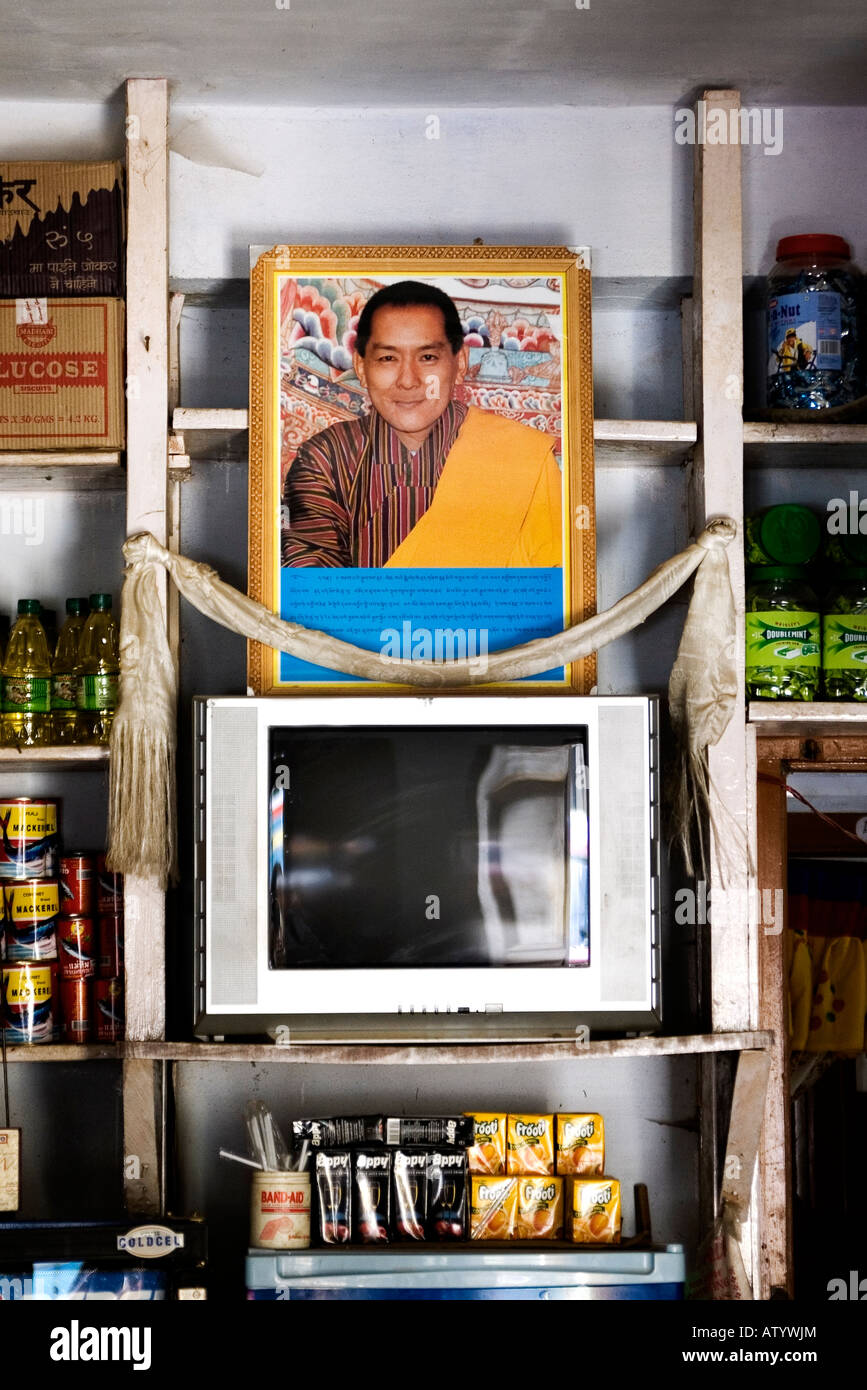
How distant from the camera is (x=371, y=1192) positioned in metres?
2.20

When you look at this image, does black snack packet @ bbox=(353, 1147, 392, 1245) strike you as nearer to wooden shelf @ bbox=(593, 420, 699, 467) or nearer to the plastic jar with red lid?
wooden shelf @ bbox=(593, 420, 699, 467)

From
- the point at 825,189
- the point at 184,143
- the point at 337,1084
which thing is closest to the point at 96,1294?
the point at 337,1084

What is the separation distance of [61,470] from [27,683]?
397 mm

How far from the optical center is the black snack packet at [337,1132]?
224 centimetres

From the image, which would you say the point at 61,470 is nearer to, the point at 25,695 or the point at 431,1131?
the point at 25,695

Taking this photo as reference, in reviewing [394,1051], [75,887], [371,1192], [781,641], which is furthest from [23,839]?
[781,641]

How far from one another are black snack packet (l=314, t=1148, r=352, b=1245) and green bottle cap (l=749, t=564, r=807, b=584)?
1240mm

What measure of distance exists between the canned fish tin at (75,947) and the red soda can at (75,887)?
0.01 metres

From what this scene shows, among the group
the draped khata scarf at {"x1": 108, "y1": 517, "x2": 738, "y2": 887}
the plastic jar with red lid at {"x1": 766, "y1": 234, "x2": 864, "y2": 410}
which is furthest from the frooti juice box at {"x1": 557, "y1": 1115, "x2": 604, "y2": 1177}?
the plastic jar with red lid at {"x1": 766, "y1": 234, "x2": 864, "y2": 410}

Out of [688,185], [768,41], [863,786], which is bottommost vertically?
[863,786]

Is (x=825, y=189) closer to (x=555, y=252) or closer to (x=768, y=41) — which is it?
(x=768, y=41)

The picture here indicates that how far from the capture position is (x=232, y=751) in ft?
7.34

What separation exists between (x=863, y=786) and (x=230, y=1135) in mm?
1466

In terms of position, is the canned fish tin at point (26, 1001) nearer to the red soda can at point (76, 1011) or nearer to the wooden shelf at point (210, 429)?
the red soda can at point (76, 1011)
